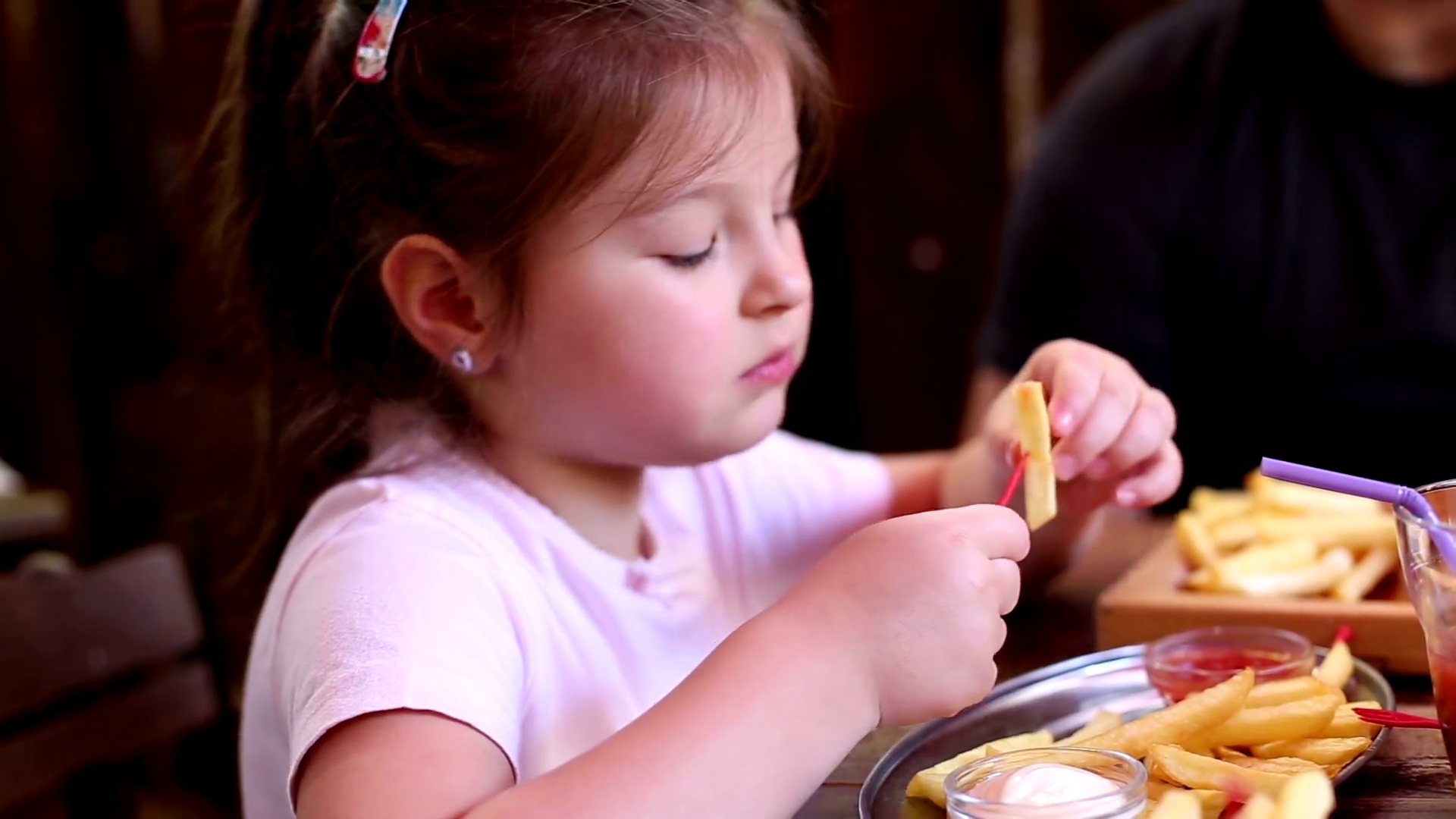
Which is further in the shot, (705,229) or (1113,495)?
(1113,495)

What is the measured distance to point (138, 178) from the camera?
404 centimetres

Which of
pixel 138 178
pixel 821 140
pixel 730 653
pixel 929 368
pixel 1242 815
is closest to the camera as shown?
pixel 1242 815

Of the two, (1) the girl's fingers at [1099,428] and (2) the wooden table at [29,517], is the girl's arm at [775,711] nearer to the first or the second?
(1) the girl's fingers at [1099,428]

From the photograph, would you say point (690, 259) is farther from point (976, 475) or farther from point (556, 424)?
point (976, 475)

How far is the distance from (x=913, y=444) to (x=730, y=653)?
2.49 meters

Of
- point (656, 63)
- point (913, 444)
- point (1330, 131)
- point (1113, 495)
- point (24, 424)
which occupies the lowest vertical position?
point (24, 424)

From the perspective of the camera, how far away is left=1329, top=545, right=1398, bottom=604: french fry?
1.24 metres

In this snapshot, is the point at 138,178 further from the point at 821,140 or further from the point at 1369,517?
the point at 1369,517

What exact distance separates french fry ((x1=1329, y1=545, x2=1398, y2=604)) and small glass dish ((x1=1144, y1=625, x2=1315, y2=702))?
0.39 feet

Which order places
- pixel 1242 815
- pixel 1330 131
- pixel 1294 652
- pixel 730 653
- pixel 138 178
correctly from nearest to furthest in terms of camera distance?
pixel 1242 815, pixel 730 653, pixel 1294 652, pixel 1330 131, pixel 138 178

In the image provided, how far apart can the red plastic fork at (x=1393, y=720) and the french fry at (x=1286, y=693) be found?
2 centimetres

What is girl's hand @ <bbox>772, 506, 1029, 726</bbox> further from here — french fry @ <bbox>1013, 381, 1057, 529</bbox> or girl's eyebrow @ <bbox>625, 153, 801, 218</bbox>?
girl's eyebrow @ <bbox>625, 153, 801, 218</bbox>

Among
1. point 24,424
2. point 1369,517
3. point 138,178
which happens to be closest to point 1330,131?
point 1369,517

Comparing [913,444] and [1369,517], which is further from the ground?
[1369,517]
